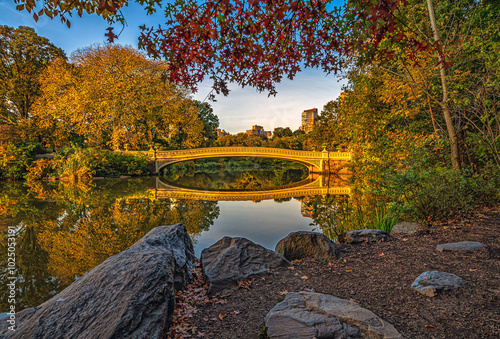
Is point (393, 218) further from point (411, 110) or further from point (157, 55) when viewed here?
point (157, 55)

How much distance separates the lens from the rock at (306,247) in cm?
314

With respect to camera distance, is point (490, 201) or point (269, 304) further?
point (490, 201)

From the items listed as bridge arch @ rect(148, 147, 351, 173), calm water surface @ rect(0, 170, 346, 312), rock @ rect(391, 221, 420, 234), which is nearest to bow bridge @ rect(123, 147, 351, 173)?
bridge arch @ rect(148, 147, 351, 173)

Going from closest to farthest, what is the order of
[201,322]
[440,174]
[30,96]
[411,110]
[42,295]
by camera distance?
[201,322] < [42,295] < [440,174] < [411,110] < [30,96]

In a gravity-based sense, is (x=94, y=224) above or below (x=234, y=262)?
below

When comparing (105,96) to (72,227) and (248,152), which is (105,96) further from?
(72,227)

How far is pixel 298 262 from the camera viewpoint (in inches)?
121

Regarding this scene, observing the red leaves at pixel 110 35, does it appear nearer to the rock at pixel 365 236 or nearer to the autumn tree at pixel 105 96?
the rock at pixel 365 236

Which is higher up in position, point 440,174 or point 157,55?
point 157,55

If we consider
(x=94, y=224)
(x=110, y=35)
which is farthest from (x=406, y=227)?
(x=94, y=224)

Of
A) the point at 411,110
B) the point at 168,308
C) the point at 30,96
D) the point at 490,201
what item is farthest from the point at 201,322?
the point at 30,96

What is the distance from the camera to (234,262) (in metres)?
2.73

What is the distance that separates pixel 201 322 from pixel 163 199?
7.24 metres

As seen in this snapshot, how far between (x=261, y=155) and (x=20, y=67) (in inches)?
748
